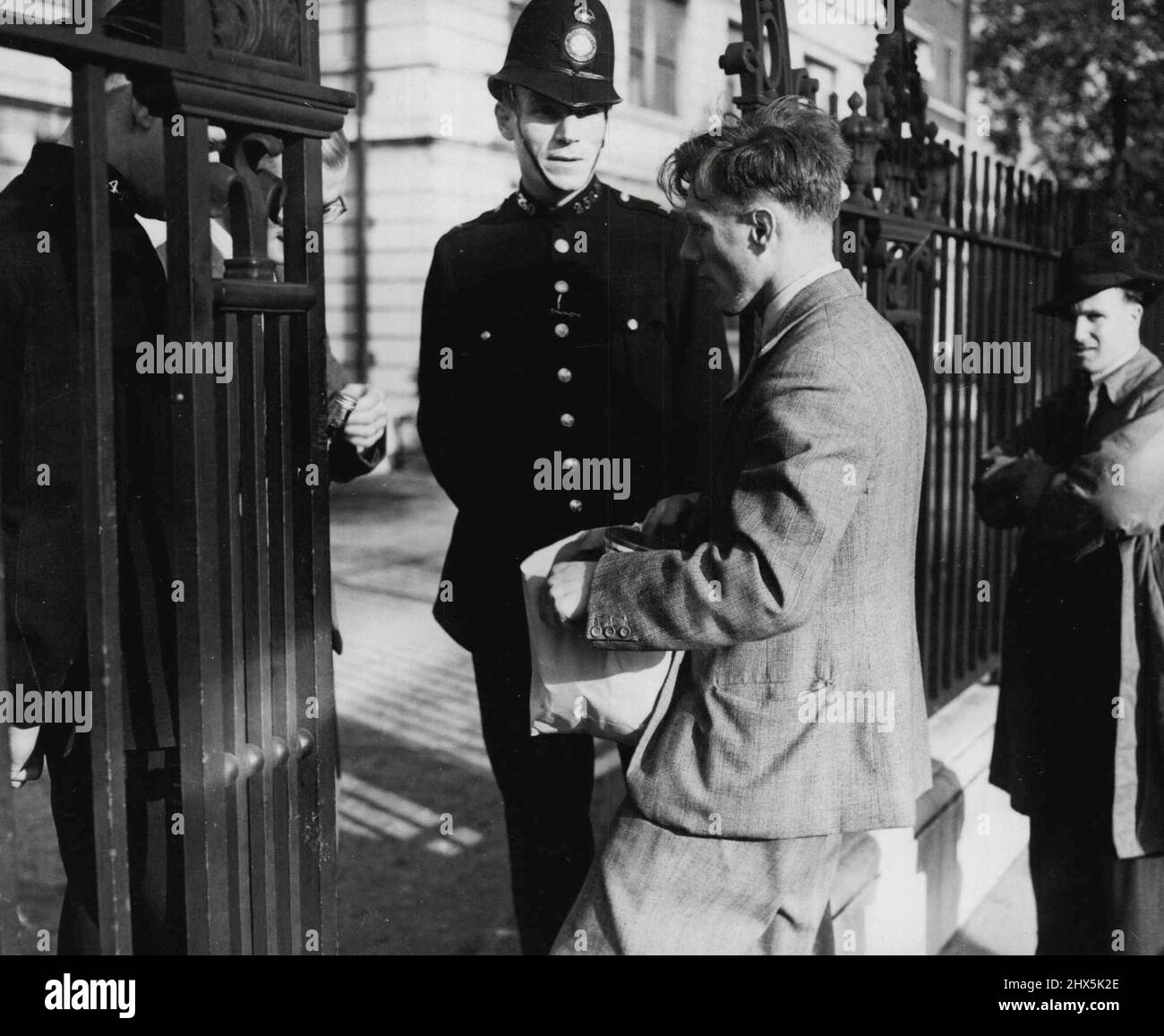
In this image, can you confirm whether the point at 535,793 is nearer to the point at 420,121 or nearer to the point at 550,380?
the point at 550,380

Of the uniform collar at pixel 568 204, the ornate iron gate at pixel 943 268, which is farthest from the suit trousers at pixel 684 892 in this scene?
the uniform collar at pixel 568 204

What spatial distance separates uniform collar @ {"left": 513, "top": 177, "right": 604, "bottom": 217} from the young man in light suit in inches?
28.9

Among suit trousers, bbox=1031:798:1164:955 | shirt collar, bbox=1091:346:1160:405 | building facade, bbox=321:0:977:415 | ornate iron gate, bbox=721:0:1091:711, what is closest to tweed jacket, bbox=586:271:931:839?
ornate iron gate, bbox=721:0:1091:711

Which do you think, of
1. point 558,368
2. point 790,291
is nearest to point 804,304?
point 790,291

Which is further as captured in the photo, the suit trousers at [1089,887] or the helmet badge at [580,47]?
the suit trousers at [1089,887]

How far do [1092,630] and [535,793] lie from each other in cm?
174

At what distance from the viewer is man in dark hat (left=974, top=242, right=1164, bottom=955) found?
370 cm

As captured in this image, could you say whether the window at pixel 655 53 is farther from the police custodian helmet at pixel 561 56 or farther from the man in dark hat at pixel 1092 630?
the police custodian helmet at pixel 561 56

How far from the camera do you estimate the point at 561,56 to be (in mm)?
3010

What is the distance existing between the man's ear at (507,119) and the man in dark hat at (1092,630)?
187cm

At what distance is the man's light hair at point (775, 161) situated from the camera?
2.22 m

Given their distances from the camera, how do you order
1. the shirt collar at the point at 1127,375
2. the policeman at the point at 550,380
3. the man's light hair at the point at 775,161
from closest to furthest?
the man's light hair at the point at 775,161, the policeman at the point at 550,380, the shirt collar at the point at 1127,375

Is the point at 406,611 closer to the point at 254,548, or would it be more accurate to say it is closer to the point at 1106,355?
the point at 1106,355

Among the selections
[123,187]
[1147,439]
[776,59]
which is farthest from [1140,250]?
[123,187]
